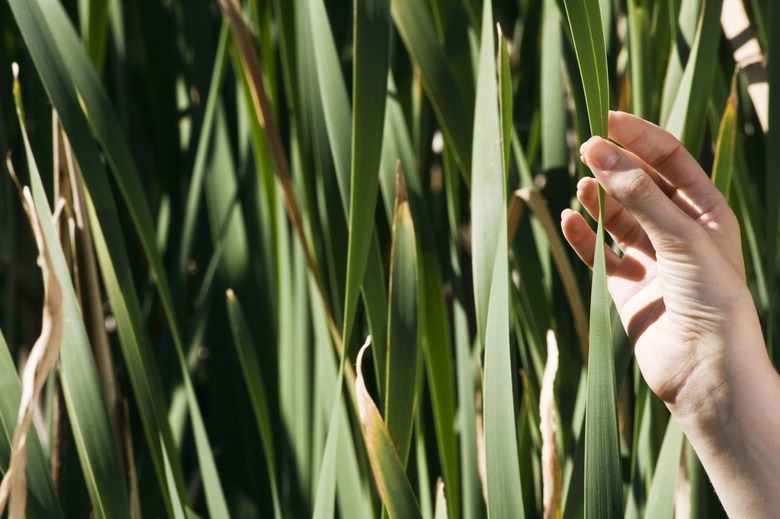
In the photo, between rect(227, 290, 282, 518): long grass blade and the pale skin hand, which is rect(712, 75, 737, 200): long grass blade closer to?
the pale skin hand

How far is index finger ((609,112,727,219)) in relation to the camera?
448mm

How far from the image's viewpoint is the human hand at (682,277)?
1.34 feet

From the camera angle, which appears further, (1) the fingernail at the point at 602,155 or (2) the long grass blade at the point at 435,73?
(2) the long grass blade at the point at 435,73

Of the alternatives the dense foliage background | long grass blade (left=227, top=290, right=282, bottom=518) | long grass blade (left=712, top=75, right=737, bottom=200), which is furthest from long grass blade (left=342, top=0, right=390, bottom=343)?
long grass blade (left=712, top=75, right=737, bottom=200)

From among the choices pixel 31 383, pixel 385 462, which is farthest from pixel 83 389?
pixel 385 462

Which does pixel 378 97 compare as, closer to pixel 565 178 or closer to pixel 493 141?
pixel 493 141

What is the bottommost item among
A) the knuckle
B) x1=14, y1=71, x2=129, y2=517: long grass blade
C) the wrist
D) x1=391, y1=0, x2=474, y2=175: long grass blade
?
the wrist

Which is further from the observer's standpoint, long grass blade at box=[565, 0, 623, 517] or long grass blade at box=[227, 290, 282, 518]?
long grass blade at box=[227, 290, 282, 518]

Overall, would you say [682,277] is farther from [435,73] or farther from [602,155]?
[435,73]

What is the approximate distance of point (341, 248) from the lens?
0.51m

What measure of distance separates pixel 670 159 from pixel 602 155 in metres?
0.10

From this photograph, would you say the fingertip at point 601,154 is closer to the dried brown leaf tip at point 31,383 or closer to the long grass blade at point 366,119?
the long grass blade at point 366,119

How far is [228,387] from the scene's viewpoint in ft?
2.19

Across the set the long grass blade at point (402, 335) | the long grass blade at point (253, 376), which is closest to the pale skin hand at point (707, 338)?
the long grass blade at point (402, 335)
